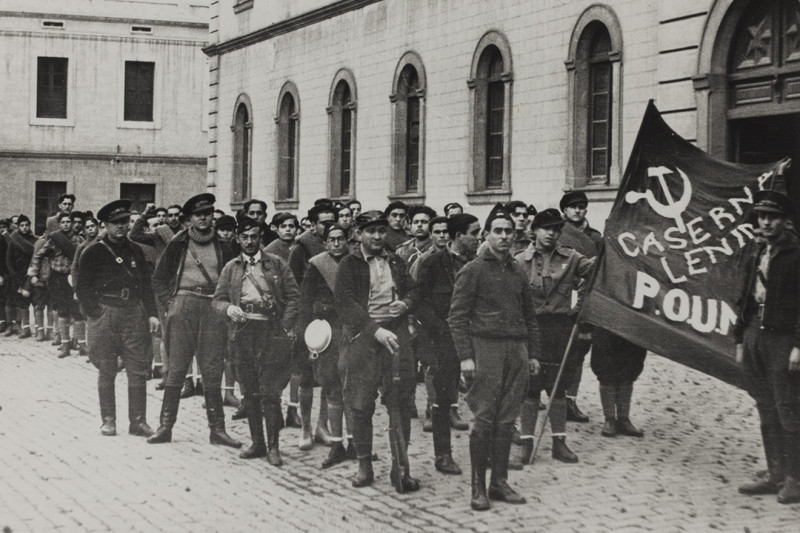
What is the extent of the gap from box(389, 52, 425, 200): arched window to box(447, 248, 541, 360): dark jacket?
14.5 metres

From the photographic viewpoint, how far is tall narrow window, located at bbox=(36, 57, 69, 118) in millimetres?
40969

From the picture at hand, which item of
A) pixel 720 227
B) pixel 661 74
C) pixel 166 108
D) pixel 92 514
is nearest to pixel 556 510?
pixel 720 227

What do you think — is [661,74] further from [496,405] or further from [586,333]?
[496,405]

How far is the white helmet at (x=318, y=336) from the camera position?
9.50m

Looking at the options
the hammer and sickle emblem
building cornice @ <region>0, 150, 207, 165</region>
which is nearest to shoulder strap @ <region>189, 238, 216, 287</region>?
the hammer and sickle emblem

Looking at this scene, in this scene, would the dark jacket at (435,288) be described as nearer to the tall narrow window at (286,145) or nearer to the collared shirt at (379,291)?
the collared shirt at (379,291)

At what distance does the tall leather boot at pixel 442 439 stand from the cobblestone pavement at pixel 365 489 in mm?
166

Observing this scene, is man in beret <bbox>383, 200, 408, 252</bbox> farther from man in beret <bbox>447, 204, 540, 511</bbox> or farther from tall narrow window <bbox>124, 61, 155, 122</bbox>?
tall narrow window <bbox>124, 61, 155, 122</bbox>

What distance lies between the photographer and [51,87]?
135ft

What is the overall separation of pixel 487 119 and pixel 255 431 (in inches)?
465

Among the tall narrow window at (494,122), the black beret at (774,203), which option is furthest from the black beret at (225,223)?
the tall narrow window at (494,122)

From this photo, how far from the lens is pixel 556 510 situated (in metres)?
8.00

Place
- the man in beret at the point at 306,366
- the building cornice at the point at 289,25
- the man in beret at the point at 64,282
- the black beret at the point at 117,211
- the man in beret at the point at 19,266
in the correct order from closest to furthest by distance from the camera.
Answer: the man in beret at the point at 306,366 < the black beret at the point at 117,211 < the man in beret at the point at 64,282 < the man in beret at the point at 19,266 < the building cornice at the point at 289,25

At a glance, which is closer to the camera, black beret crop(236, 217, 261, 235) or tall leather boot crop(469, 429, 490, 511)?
tall leather boot crop(469, 429, 490, 511)
